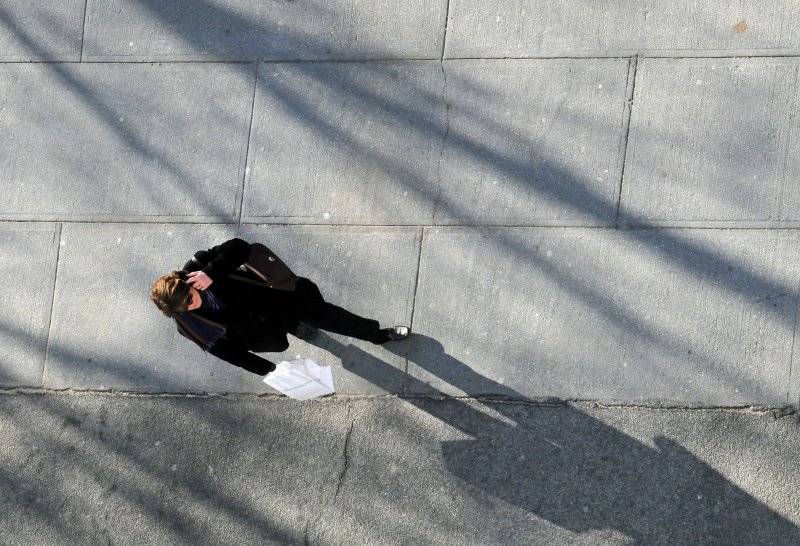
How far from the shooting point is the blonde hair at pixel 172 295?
15.4 ft

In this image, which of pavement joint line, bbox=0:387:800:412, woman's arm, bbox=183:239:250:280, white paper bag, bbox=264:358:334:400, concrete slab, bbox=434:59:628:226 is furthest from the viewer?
concrete slab, bbox=434:59:628:226

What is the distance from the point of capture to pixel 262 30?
684 centimetres

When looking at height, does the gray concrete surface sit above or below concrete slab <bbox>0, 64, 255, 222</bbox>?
below

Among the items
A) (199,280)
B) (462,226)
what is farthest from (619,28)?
(199,280)

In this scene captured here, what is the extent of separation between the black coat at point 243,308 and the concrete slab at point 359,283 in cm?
77

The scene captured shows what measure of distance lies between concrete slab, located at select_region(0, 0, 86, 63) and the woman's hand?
304cm

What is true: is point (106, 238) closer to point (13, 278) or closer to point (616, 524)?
point (13, 278)

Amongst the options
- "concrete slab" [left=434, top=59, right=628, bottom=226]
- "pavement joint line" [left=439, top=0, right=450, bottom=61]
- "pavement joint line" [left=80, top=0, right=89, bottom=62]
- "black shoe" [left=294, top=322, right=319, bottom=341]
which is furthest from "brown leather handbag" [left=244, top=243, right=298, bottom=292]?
"pavement joint line" [left=80, top=0, right=89, bottom=62]

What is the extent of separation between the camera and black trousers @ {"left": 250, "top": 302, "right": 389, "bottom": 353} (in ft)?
17.6

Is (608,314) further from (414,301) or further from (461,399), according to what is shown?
(414,301)

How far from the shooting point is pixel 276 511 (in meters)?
5.96

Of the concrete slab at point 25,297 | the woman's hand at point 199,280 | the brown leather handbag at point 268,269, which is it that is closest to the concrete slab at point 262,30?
the concrete slab at point 25,297

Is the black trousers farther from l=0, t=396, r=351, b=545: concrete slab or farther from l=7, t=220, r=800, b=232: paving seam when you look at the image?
l=7, t=220, r=800, b=232: paving seam

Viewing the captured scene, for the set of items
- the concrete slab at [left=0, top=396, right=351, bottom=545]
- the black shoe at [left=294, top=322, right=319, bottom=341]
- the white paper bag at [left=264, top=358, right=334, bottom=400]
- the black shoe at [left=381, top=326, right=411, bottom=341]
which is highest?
the black shoe at [left=381, top=326, right=411, bottom=341]
